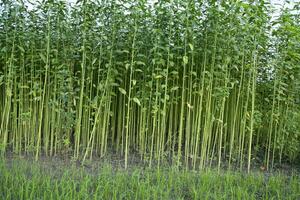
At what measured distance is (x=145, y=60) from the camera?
16.9 feet

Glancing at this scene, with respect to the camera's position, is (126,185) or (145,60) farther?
(145,60)

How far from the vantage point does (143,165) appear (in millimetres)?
5078

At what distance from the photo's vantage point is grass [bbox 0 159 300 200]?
11.0 ft

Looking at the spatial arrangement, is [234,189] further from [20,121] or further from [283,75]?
[20,121]

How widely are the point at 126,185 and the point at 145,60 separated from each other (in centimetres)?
209

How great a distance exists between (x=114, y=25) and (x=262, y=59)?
253 cm

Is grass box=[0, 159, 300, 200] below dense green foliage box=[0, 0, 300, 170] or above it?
below

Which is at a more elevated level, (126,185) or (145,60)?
(145,60)

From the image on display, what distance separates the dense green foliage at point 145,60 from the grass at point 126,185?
623mm

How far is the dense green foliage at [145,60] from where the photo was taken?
16.0 feet

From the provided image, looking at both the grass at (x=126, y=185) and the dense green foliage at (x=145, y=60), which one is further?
the dense green foliage at (x=145, y=60)

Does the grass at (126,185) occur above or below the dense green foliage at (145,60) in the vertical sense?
below

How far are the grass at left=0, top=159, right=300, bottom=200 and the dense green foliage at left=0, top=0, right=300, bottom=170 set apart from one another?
0.62 meters

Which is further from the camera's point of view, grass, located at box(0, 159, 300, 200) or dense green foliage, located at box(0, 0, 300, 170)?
dense green foliage, located at box(0, 0, 300, 170)
